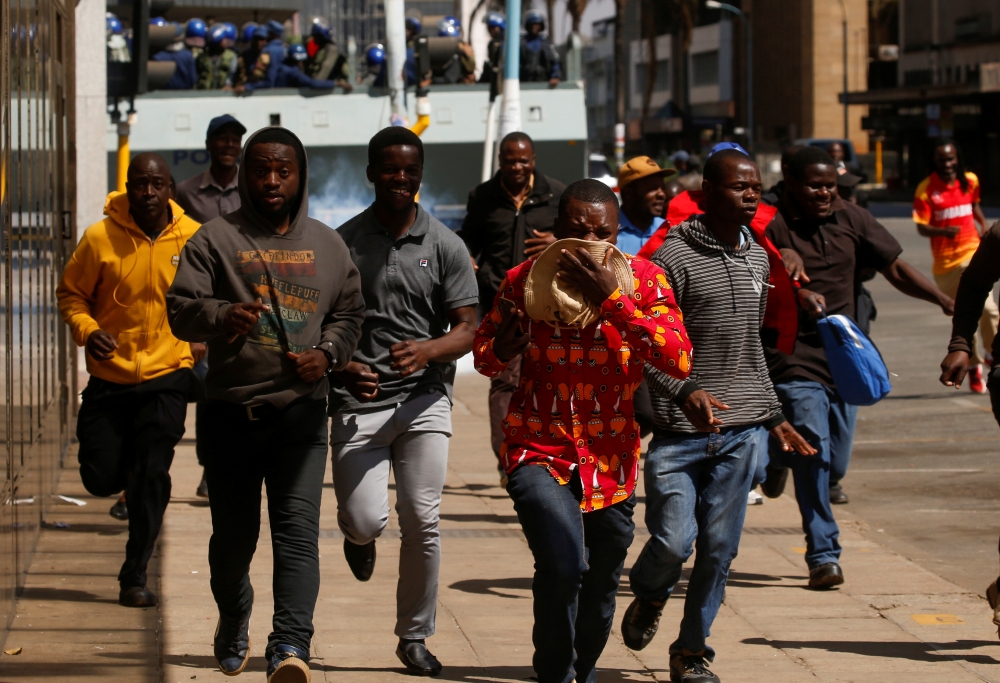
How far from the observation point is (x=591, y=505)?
14.3ft

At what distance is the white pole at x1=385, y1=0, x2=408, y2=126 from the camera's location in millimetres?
13594

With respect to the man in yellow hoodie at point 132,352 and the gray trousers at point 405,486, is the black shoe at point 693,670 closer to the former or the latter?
the gray trousers at point 405,486

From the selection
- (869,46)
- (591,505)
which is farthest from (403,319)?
(869,46)

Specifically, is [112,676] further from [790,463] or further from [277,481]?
[790,463]

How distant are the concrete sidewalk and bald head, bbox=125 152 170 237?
158 cm

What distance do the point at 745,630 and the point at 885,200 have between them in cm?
5193

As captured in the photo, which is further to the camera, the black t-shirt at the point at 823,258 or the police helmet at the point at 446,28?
the police helmet at the point at 446,28

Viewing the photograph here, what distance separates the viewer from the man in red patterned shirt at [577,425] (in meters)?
4.32

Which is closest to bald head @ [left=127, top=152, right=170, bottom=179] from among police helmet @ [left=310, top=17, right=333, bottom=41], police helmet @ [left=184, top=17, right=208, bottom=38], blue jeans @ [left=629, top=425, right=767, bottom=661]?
blue jeans @ [left=629, top=425, right=767, bottom=661]

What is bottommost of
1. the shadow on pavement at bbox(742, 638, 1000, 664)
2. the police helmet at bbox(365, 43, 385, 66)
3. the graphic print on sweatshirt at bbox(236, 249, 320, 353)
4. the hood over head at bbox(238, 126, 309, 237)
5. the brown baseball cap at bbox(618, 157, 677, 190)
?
the shadow on pavement at bbox(742, 638, 1000, 664)

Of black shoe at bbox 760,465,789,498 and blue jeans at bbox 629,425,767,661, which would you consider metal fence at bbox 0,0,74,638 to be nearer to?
blue jeans at bbox 629,425,767,661

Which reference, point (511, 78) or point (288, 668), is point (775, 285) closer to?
point (288, 668)

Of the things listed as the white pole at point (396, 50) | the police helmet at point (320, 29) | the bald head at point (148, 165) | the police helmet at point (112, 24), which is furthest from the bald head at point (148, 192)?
the police helmet at point (320, 29)

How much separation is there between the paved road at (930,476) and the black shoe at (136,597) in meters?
3.56
